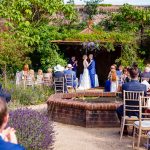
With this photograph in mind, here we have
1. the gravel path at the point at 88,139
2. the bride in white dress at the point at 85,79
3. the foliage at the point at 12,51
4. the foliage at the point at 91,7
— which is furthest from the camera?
the foliage at the point at 91,7

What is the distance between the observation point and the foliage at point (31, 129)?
713 centimetres

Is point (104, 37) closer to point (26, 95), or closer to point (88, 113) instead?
point (26, 95)

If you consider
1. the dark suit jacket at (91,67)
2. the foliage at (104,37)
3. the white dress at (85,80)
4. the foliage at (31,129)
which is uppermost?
the foliage at (104,37)

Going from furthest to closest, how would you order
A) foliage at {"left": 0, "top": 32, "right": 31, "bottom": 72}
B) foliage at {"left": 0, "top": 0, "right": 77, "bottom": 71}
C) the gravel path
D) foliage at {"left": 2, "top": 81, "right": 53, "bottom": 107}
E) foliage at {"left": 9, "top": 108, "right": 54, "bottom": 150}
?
1. foliage at {"left": 0, "top": 0, "right": 77, "bottom": 71}
2. foliage at {"left": 0, "top": 32, "right": 31, "bottom": 72}
3. foliage at {"left": 2, "top": 81, "right": 53, "bottom": 107}
4. the gravel path
5. foliage at {"left": 9, "top": 108, "right": 54, "bottom": 150}

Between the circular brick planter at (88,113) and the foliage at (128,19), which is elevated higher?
the foliage at (128,19)

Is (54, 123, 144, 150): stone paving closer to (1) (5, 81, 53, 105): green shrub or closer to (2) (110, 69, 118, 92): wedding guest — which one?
(1) (5, 81, 53, 105): green shrub

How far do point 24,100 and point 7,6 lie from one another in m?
10.3

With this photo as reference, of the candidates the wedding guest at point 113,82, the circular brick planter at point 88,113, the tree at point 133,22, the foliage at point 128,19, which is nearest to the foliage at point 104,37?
the tree at point 133,22

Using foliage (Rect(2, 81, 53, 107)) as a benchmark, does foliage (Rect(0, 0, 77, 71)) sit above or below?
above

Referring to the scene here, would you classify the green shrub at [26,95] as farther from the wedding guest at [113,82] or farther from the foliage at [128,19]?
the foliage at [128,19]

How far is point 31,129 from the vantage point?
24.0 ft

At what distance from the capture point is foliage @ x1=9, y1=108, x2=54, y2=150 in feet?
23.4

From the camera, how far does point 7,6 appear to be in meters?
25.8

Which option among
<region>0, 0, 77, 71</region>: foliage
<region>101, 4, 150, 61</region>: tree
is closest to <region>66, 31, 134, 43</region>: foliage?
<region>0, 0, 77, 71</region>: foliage
